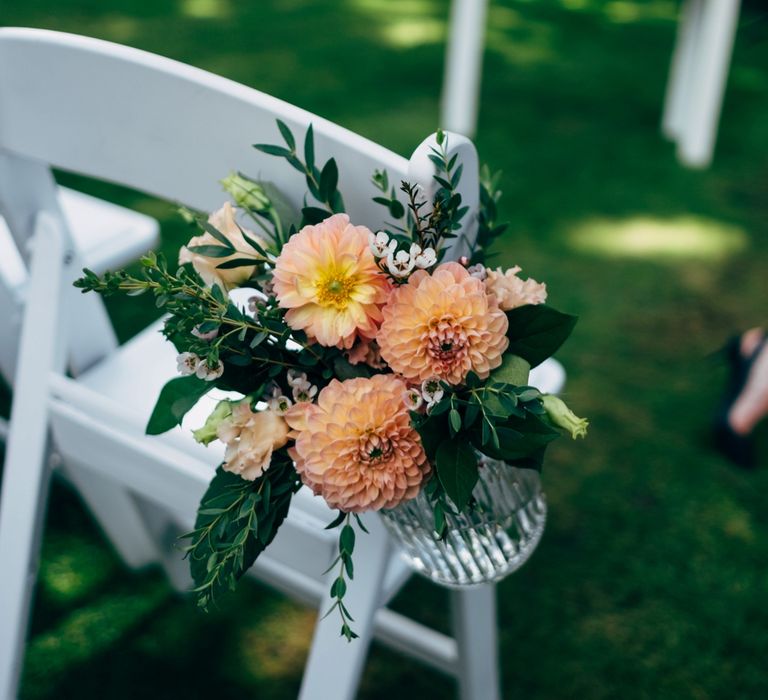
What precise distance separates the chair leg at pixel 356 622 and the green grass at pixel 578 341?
1.19 feet

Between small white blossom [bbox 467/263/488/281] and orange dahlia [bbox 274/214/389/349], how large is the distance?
71mm

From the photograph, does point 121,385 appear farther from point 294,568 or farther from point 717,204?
point 717,204

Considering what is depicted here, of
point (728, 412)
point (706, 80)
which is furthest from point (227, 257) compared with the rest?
point (706, 80)

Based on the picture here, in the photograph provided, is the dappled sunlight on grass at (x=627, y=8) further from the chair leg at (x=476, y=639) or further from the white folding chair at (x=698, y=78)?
the chair leg at (x=476, y=639)

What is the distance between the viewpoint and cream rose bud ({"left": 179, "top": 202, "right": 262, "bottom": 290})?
0.70 m

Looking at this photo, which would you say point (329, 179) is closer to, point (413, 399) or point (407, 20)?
point (413, 399)

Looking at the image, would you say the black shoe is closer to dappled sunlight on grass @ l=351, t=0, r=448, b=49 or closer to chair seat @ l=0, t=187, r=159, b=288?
chair seat @ l=0, t=187, r=159, b=288

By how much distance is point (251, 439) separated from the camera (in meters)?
0.65

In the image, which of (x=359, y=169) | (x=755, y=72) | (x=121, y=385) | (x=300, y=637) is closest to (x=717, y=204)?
(x=755, y=72)

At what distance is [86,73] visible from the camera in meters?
0.81

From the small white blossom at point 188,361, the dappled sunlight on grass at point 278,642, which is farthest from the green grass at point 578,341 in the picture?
the small white blossom at point 188,361

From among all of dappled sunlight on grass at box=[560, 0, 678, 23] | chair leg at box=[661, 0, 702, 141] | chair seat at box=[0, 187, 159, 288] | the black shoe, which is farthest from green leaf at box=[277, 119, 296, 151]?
Result: dappled sunlight on grass at box=[560, 0, 678, 23]

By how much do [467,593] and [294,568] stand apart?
0.78ft

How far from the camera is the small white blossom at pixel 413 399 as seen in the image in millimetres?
638
